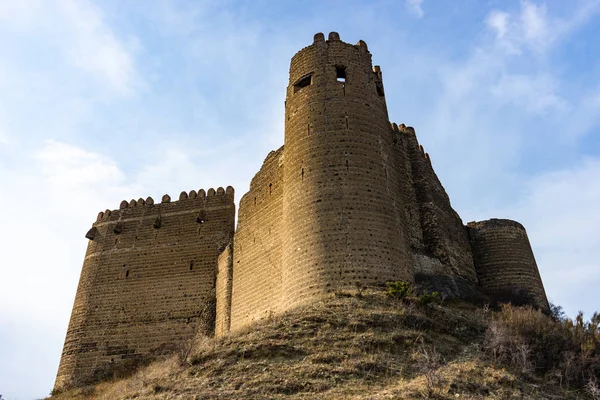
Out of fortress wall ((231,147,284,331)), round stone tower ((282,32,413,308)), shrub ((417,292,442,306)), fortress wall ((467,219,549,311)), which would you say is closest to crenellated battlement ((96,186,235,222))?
fortress wall ((231,147,284,331))

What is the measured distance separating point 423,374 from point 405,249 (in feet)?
18.5

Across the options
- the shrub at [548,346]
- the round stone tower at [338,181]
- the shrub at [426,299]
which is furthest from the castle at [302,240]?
the shrub at [548,346]

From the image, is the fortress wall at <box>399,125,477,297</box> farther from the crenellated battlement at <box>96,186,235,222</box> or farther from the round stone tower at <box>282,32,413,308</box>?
the crenellated battlement at <box>96,186,235,222</box>

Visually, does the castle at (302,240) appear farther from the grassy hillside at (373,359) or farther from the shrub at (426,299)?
the grassy hillside at (373,359)

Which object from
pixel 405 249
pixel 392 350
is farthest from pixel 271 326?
pixel 405 249

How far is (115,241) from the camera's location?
78.8 ft

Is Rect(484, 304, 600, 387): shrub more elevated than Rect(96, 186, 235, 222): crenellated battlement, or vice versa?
Rect(96, 186, 235, 222): crenellated battlement

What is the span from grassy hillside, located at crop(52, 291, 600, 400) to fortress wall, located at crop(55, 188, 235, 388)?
32.7 feet

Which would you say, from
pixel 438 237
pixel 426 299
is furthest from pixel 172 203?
pixel 426 299

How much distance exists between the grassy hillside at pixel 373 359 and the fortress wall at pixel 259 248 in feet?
15.7

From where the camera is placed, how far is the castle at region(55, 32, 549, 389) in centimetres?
1418

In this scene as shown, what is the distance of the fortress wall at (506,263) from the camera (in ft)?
60.7

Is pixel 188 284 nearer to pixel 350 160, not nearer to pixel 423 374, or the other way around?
pixel 350 160

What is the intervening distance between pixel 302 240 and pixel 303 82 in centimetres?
568
